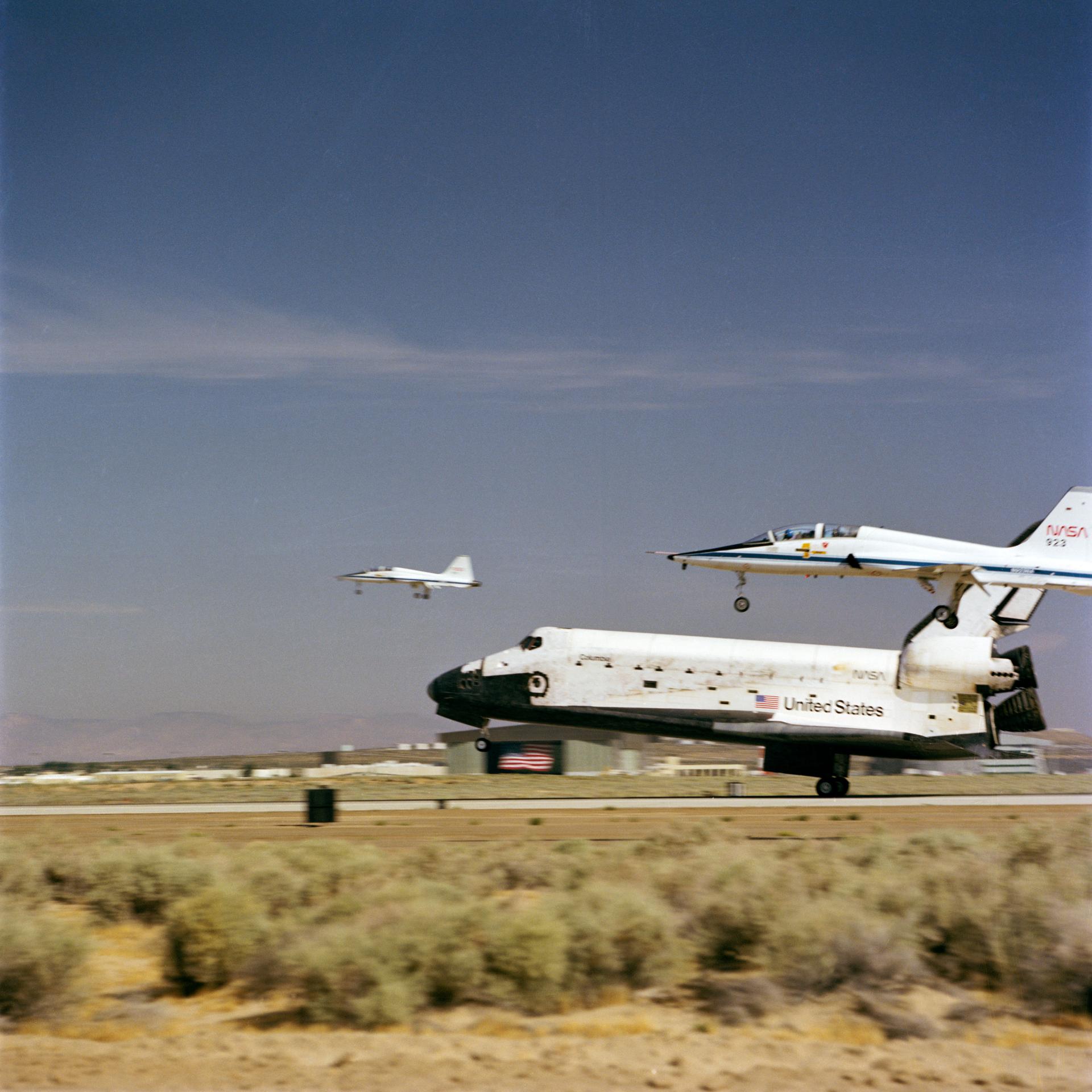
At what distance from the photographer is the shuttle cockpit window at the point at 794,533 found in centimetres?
4069

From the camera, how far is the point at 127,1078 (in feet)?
33.3

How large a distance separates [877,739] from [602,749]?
50.4 m

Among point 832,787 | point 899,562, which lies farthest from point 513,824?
point 899,562

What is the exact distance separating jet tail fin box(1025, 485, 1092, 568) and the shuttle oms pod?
3.63m

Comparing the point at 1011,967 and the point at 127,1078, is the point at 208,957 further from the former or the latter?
the point at 1011,967

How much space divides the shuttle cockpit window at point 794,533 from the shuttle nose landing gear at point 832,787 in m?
8.79

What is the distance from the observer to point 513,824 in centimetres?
3088

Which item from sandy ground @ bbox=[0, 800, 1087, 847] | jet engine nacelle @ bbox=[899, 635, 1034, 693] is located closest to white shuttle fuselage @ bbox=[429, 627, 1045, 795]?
jet engine nacelle @ bbox=[899, 635, 1034, 693]

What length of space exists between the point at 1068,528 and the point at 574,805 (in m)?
19.8

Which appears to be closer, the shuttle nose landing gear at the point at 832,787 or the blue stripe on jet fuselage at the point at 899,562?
the blue stripe on jet fuselage at the point at 899,562

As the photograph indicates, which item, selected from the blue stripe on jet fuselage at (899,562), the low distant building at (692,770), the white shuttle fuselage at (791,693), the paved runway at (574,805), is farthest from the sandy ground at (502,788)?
the low distant building at (692,770)

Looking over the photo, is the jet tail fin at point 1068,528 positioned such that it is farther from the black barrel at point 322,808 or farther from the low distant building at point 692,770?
the low distant building at point 692,770

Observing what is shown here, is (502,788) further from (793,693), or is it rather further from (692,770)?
(692,770)

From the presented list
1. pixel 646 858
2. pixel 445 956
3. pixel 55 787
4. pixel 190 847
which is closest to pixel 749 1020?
pixel 445 956
